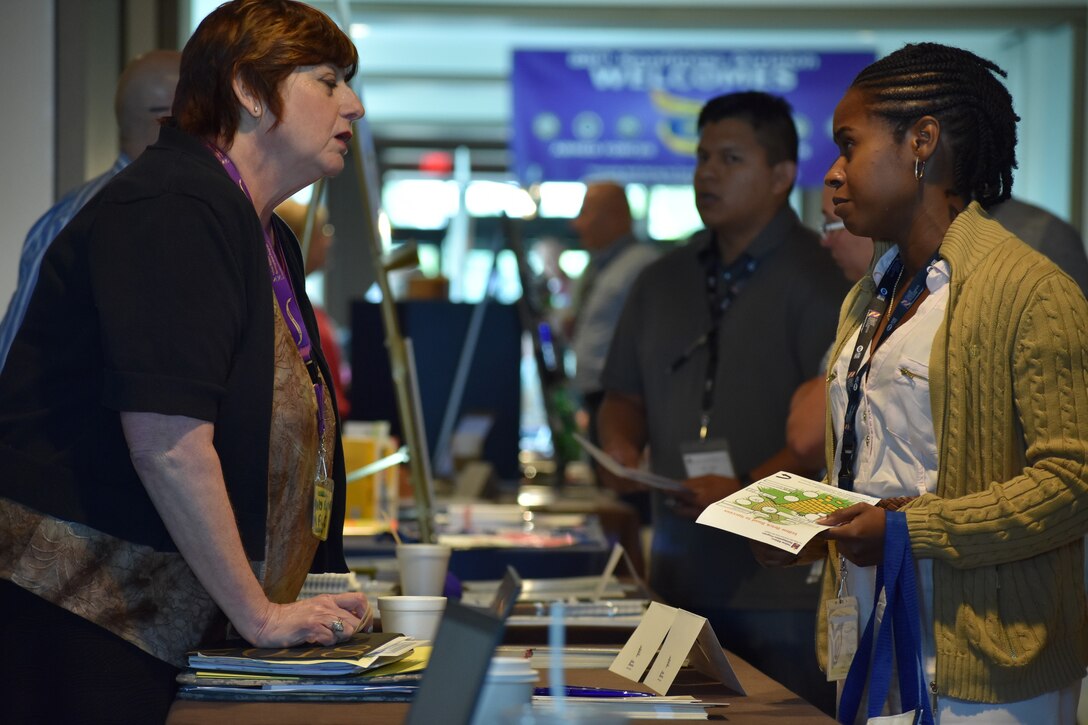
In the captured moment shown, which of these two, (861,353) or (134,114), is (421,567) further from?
(134,114)

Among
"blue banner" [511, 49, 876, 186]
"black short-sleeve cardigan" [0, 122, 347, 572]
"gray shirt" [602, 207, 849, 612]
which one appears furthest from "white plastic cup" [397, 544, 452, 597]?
"blue banner" [511, 49, 876, 186]

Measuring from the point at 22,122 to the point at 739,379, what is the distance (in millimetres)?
1943

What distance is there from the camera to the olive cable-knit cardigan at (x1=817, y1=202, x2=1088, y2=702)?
5.21ft

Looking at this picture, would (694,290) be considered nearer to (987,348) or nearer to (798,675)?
(798,675)

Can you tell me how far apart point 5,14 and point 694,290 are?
74.1 inches

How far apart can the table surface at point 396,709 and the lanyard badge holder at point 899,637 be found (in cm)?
13

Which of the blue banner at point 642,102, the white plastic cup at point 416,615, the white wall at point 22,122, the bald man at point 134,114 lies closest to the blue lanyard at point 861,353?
the white plastic cup at point 416,615

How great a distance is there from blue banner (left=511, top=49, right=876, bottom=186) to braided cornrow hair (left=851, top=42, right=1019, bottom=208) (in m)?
5.33

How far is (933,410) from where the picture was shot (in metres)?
1.67

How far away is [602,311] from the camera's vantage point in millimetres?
5996

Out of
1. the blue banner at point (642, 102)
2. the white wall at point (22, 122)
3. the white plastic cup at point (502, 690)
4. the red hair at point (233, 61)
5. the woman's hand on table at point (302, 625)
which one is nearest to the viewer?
the white plastic cup at point (502, 690)

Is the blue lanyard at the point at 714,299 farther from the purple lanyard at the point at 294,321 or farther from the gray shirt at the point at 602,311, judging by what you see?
the gray shirt at the point at 602,311

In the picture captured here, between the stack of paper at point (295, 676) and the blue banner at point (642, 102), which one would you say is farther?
the blue banner at point (642, 102)

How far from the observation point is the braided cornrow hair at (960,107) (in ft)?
5.87
